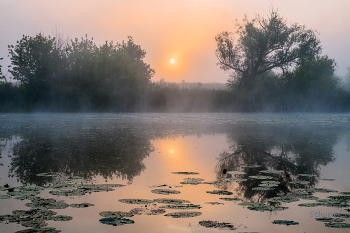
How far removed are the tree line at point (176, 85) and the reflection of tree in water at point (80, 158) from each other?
29.7 meters

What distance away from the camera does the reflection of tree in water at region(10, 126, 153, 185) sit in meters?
6.99

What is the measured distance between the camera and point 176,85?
45.7 meters

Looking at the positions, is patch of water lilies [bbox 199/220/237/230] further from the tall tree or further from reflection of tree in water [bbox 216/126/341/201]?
the tall tree

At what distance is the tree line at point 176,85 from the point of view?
134 feet

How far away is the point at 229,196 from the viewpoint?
529cm

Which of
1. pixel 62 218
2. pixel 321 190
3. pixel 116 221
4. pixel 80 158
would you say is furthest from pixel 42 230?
pixel 80 158

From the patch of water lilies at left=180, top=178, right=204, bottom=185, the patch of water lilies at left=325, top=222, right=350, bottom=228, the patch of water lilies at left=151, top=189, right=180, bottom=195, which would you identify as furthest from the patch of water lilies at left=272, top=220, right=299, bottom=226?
the patch of water lilies at left=180, top=178, right=204, bottom=185

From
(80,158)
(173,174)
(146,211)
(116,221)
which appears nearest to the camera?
(116,221)

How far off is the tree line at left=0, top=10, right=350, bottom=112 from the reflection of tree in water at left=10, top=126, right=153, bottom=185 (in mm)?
29669

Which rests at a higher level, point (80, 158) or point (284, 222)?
point (80, 158)

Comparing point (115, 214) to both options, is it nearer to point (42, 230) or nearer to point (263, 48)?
point (42, 230)

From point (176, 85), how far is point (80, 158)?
1474 inches

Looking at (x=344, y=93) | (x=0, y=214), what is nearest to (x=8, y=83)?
(x=0, y=214)

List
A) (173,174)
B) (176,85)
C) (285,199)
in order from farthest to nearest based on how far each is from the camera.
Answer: (176,85), (173,174), (285,199)
